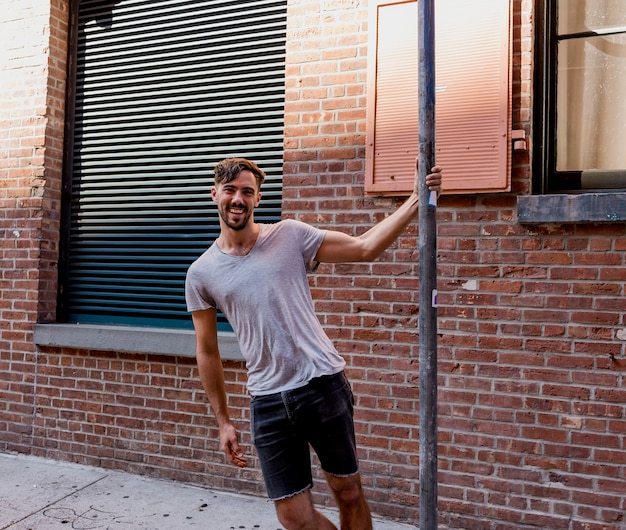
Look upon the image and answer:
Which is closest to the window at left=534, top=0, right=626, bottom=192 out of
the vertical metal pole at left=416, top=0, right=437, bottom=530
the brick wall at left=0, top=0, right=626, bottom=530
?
the brick wall at left=0, top=0, right=626, bottom=530

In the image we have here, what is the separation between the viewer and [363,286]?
4.12 m

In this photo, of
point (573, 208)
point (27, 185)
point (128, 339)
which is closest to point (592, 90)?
point (573, 208)

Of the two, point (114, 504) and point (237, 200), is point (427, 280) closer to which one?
point (237, 200)

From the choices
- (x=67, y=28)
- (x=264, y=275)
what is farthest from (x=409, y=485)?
(x=67, y=28)

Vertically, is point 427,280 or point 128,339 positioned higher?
point 427,280

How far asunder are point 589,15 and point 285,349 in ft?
9.09

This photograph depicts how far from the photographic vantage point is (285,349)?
283 centimetres

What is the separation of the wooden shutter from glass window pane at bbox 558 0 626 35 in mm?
444

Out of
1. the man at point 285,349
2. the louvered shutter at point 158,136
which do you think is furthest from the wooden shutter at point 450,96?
the man at point 285,349

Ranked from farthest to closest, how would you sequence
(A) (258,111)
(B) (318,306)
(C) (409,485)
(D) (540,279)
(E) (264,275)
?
(A) (258,111) → (B) (318,306) → (C) (409,485) → (D) (540,279) → (E) (264,275)

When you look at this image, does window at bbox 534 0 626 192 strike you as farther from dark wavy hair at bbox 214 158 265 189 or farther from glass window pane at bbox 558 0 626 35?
dark wavy hair at bbox 214 158 265 189

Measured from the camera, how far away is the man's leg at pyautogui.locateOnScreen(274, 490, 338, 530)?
2.77 metres

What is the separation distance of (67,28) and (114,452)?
349 cm

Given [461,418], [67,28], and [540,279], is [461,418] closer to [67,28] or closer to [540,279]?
[540,279]
